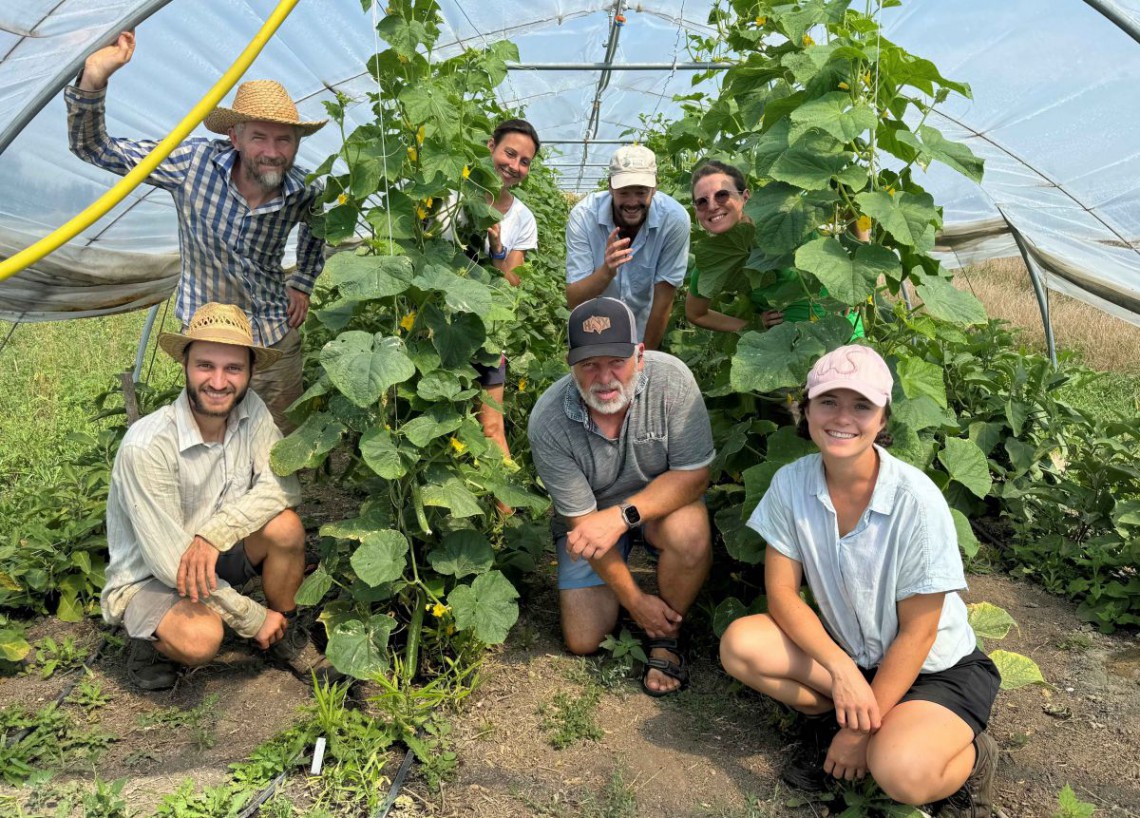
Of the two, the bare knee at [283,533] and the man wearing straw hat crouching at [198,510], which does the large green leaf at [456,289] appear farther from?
the bare knee at [283,533]

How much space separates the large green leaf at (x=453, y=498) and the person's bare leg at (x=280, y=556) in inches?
22.8

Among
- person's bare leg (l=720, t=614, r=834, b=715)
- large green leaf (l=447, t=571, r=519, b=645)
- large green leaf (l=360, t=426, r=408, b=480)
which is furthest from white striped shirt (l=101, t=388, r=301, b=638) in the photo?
person's bare leg (l=720, t=614, r=834, b=715)

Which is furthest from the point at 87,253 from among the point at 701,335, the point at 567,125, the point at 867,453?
the point at 567,125

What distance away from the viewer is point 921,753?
2.46 m

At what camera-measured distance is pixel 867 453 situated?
2623mm

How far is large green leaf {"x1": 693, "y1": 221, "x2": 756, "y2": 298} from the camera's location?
3463mm

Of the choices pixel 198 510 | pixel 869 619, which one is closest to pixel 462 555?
pixel 198 510

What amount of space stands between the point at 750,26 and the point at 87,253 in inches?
116

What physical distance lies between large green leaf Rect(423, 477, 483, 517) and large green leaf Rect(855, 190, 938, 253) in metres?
1.38

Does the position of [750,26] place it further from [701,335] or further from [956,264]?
[956,264]

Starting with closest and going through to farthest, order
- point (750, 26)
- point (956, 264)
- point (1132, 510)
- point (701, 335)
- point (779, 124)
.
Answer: point (779, 124) → point (1132, 510) → point (750, 26) → point (701, 335) → point (956, 264)

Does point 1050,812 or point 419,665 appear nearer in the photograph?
point 1050,812

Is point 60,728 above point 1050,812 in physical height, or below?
below

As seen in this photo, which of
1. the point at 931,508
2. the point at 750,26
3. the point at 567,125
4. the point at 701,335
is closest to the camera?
the point at 931,508
